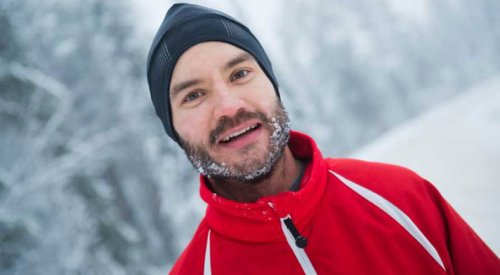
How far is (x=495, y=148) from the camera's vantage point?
266 inches

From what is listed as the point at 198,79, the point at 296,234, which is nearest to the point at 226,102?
the point at 198,79

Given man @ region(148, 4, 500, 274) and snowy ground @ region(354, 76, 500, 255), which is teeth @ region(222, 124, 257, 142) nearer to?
man @ region(148, 4, 500, 274)

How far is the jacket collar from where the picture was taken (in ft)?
4.74

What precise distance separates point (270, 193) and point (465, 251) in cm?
86

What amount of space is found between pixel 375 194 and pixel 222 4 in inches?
656

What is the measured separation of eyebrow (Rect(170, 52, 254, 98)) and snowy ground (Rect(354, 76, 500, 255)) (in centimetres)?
384

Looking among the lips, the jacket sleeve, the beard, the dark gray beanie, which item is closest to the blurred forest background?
the dark gray beanie

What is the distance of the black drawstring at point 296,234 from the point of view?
1.41 m

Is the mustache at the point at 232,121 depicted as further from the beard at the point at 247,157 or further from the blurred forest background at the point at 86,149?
the blurred forest background at the point at 86,149

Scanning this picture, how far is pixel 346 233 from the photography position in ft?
4.84

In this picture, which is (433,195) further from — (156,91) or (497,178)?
(497,178)

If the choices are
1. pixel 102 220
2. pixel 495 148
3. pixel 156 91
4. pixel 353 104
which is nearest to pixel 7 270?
pixel 102 220

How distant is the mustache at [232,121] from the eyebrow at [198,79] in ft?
0.81

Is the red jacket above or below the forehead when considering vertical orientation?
below
